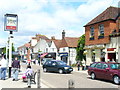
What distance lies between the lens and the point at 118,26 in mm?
21672

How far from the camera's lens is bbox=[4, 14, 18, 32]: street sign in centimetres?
1380

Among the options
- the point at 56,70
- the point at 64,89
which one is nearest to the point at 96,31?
the point at 56,70

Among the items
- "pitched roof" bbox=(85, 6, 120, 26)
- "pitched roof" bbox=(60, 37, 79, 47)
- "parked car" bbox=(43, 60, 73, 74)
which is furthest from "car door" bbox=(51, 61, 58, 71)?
"pitched roof" bbox=(60, 37, 79, 47)

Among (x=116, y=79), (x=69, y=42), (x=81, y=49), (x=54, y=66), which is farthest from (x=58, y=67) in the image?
(x=69, y=42)

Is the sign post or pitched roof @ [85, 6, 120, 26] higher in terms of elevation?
pitched roof @ [85, 6, 120, 26]

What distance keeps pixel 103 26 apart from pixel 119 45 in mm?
4037

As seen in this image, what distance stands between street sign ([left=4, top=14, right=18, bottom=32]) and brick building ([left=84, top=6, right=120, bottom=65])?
12.4 meters

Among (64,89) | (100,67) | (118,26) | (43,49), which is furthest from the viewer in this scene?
(43,49)

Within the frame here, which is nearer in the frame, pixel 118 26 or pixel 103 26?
pixel 118 26

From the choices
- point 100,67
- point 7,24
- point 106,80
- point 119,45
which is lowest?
point 106,80

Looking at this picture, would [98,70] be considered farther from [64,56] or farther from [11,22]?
[64,56]

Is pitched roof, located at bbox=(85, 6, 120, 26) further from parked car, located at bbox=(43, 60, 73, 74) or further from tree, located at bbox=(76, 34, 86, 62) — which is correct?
parked car, located at bbox=(43, 60, 73, 74)

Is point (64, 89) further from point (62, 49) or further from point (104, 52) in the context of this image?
point (62, 49)

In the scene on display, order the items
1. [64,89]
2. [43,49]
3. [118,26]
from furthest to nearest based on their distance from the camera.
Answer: [43,49], [118,26], [64,89]
